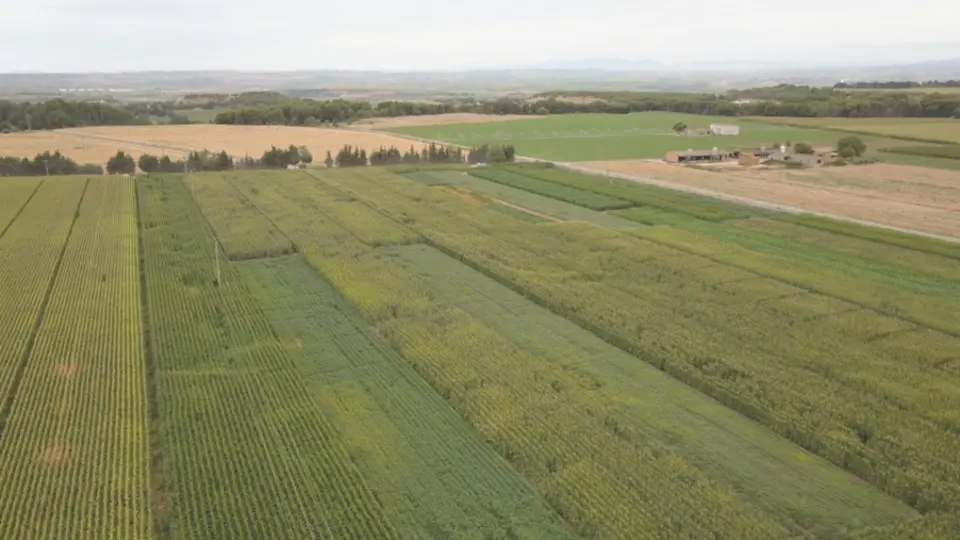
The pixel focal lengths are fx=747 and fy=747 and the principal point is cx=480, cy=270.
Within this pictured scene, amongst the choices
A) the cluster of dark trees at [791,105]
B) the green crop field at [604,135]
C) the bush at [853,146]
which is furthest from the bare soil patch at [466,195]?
the cluster of dark trees at [791,105]

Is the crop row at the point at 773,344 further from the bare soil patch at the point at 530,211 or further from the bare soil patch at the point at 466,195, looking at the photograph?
the bare soil patch at the point at 466,195

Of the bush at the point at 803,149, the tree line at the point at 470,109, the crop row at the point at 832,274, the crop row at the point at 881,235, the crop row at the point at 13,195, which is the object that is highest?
the tree line at the point at 470,109

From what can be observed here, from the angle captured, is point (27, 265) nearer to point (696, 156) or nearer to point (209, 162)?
point (209, 162)

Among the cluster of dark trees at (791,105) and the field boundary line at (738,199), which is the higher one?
the cluster of dark trees at (791,105)

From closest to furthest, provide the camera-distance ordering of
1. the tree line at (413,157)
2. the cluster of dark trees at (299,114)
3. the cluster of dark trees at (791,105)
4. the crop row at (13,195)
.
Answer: the crop row at (13,195) < the tree line at (413,157) < the cluster of dark trees at (299,114) < the cluster of dark trees at (791,105)


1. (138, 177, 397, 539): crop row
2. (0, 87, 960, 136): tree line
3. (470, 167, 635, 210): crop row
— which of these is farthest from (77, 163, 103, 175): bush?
(138, 177, 397, 539): crop row

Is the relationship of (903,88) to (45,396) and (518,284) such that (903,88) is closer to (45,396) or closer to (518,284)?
(518,284)

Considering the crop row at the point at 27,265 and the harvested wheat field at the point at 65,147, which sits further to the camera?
the harvested wheat field at the point at 65,147

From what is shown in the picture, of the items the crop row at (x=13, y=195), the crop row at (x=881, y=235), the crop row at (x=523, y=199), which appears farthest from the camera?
the crop row at (x=523, y=199)

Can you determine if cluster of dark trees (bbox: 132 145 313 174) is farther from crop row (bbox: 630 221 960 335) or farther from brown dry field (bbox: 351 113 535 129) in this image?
crop row (bbox: 630 221 960 335)
